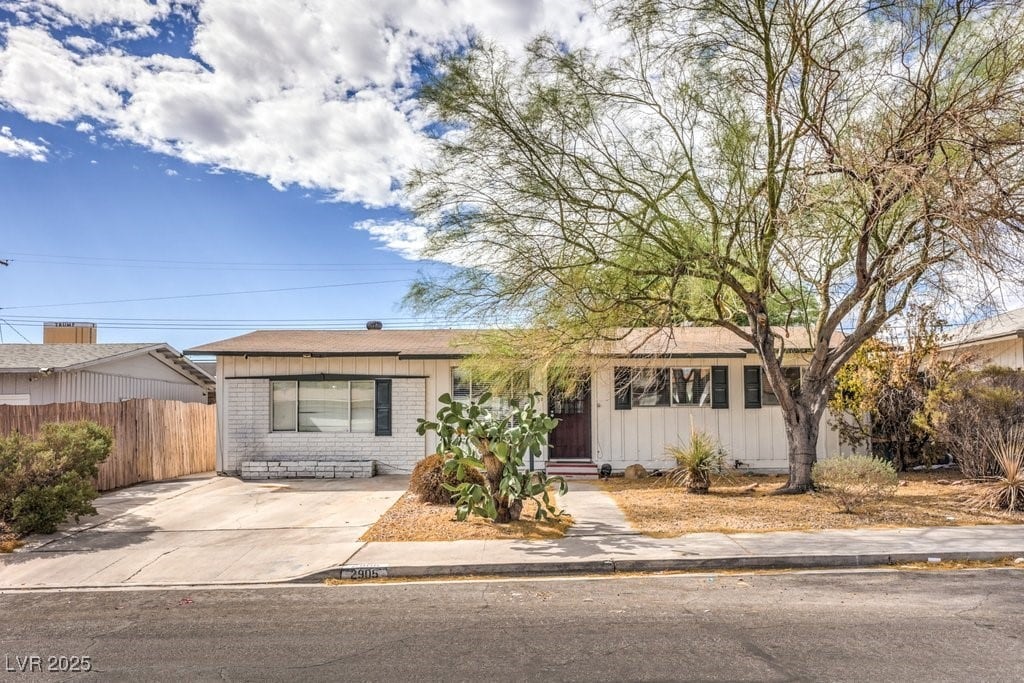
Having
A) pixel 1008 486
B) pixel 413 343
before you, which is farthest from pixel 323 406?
pixel 1008 486

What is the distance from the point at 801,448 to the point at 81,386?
16.7 metres

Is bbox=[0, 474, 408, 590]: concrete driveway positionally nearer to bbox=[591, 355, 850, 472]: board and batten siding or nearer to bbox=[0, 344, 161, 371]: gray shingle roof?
bbox=[591, 355, 850, 472]: board and batten siding

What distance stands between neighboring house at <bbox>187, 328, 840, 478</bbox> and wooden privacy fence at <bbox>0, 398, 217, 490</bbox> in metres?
1.20

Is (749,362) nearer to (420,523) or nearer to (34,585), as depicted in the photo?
(420,523)

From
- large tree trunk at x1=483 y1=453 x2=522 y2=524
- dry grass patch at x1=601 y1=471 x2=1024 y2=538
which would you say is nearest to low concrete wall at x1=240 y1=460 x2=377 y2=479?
dry grass patch at x1=601 y1=471 x2=1024 y2=538

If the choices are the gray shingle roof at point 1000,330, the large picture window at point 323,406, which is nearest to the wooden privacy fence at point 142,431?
the large picture window at point 323,406

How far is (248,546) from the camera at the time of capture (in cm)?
782

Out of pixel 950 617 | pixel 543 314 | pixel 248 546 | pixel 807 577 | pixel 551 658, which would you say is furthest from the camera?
pixel 543 314

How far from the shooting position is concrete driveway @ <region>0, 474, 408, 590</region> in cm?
673

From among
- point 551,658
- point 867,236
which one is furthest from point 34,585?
point 867,236

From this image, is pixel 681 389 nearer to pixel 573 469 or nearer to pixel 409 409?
pixel 573 469

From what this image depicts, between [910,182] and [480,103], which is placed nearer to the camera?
[910,182]

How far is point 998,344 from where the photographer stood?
51.3ft

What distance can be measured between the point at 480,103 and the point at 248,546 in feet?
22.5
